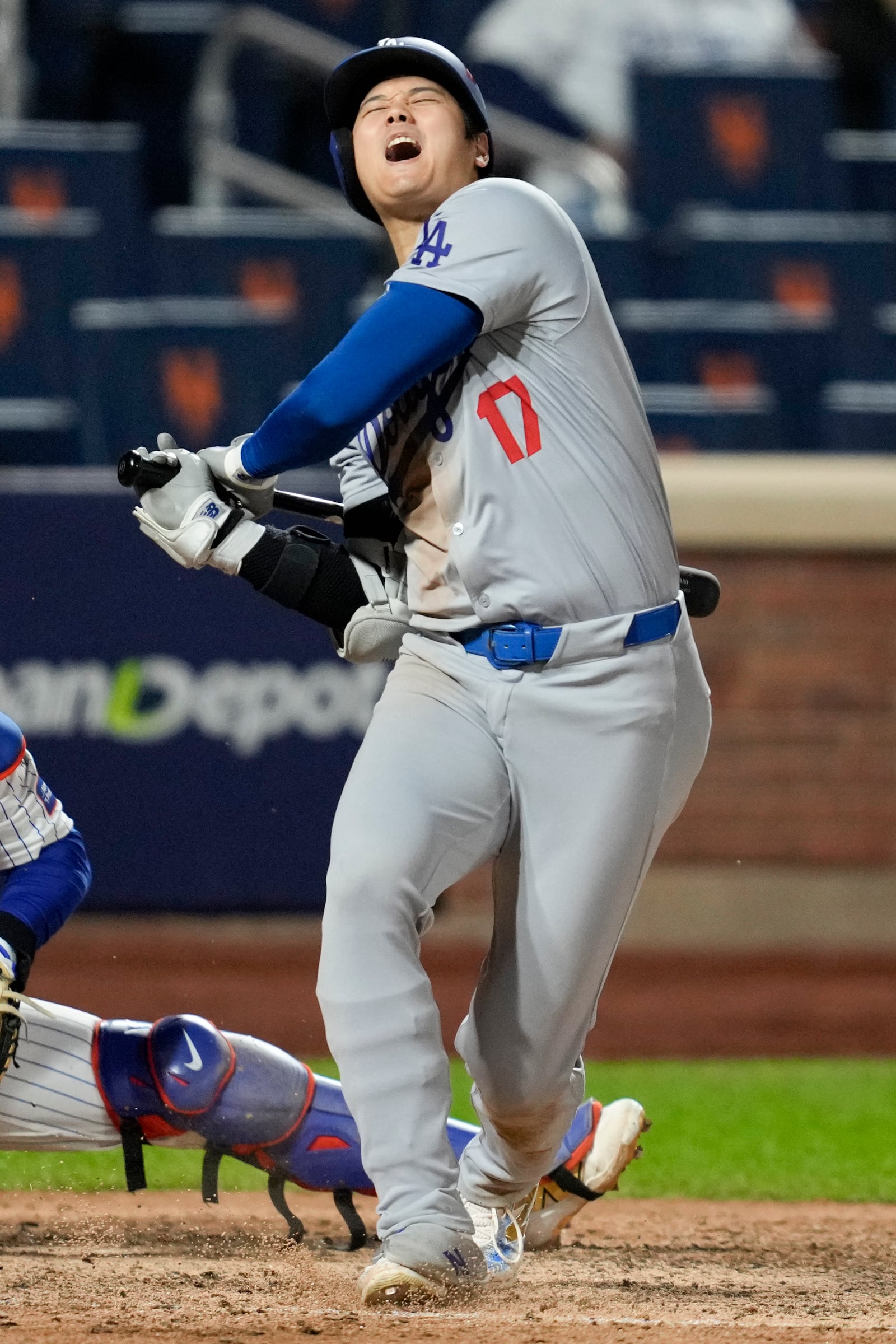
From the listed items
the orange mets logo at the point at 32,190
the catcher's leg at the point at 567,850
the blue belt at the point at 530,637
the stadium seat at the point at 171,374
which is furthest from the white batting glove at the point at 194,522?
the orange mets logo at the point at 32,190

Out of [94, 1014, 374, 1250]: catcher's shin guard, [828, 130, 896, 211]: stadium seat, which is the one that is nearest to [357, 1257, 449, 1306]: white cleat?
[94, 1014, 374, 1250]: catcher's shin guard

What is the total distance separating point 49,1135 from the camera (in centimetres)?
300

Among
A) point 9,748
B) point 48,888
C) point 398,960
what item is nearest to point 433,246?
point 398,960

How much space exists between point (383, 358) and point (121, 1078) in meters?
1.32

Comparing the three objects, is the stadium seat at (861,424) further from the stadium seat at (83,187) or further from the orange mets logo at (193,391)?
the stadium seat at (83,187)

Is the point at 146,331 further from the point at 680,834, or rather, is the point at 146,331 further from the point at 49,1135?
the point at 49,1135

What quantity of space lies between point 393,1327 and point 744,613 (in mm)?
4481

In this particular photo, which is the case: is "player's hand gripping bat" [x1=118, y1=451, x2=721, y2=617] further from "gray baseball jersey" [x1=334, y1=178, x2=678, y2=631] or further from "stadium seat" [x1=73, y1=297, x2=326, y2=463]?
"stadium seat" [x1=73, y1=297, x2=326, y2=463]

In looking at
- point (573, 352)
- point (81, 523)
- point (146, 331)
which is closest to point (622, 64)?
point (146, 331)

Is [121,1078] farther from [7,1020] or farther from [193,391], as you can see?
[193,391]

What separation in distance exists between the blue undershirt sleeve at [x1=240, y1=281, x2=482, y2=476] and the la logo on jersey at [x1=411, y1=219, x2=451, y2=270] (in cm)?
5

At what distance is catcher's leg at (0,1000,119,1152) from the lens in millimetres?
2965

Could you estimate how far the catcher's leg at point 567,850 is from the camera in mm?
2492

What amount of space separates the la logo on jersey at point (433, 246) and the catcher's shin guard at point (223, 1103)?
1.32 m
